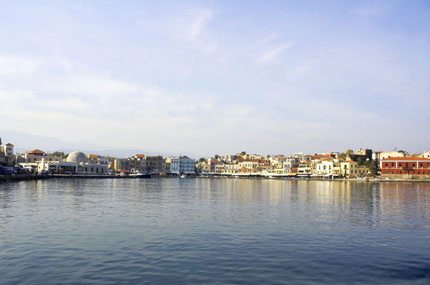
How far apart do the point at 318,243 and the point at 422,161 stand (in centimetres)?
12363

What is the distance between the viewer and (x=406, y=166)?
422 ft

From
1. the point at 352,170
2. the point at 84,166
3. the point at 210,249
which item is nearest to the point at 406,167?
the point at 352,170

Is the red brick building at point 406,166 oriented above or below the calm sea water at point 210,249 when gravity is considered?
above

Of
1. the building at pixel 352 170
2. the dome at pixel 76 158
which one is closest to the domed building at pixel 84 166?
the dome at pixel 76 158

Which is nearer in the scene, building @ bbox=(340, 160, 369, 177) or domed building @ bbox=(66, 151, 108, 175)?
building @ bbox=(340, 160, 369, 177)

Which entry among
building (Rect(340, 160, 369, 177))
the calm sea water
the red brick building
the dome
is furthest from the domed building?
the calm sea water

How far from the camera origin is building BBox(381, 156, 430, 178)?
126938 mm

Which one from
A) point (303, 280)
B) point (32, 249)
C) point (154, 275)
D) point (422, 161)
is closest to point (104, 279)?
point (154, 275)

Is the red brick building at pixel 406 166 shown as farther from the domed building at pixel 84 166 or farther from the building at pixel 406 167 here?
the domed building at pixel 84 166

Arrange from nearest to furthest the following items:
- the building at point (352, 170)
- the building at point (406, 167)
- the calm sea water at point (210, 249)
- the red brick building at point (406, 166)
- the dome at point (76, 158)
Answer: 1. the calm sea water at point (210, 249)
2. the building at point (406, 167)
3. the red brick building at point (406, 166)
4. the building at point (352, 170)
5. the dome at point (76, 158)

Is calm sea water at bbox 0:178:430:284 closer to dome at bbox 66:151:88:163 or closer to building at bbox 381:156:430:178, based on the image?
building at bbox 381:156:430:178

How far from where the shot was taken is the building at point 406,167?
416ft

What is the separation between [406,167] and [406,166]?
1.17 feet

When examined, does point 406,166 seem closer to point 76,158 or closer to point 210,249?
point 76,158
